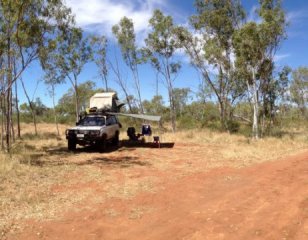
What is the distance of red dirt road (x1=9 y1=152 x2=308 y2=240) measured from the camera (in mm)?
7207

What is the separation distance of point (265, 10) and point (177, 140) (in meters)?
10.3

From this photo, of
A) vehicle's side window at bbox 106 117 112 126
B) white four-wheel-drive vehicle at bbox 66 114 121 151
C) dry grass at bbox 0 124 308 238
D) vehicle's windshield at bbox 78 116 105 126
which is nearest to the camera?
dry grass at bbox 0 124 308 238

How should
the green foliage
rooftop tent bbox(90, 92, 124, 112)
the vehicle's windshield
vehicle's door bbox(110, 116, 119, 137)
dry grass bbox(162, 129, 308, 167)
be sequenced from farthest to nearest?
1. the green foliage
2. rooftop tent bbox(90, 92, 124, 112)
3. vehicle's door bbox(110, 116, 119, 137)
4. the vehicle's windshield
5. dry grass bbox(162, 129, 308, 167)

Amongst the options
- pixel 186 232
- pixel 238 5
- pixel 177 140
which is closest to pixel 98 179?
pixel 186 232

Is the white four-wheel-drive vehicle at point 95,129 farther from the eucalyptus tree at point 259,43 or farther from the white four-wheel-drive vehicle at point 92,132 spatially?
the eucalyptus tree at point 259,43

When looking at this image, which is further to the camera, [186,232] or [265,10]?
[265,10]

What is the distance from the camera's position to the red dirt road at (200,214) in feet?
23.6

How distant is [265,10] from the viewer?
2520 centimetres

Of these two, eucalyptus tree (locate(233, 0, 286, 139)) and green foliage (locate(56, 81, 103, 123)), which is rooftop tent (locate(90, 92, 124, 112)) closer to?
eucalyptus tree (locate(233, 0, 286, 139))

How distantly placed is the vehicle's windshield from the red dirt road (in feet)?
28.2

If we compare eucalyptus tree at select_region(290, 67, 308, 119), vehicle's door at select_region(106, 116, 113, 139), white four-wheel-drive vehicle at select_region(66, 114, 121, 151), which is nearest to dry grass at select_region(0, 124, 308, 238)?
white four-wheel-drive vehicle at select_region(66, 114, 121, 151)

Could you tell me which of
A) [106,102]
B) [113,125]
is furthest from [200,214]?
[106,102]

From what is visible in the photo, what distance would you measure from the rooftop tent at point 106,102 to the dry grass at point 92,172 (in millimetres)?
3551

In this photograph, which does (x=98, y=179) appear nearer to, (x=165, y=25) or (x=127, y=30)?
(x=165, y=25)
